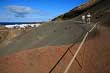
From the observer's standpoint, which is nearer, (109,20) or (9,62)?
(9,62)

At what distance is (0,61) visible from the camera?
965 centimetres

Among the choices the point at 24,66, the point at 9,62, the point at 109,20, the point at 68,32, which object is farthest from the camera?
the point at 109,20

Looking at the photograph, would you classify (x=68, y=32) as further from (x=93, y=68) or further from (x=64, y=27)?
(x=93, y=68)

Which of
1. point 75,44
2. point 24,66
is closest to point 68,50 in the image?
point 75,44

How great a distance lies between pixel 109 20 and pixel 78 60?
8.56 meters

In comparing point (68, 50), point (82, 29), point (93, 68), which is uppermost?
point (82, 29)

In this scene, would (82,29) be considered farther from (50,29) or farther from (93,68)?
(93,68)

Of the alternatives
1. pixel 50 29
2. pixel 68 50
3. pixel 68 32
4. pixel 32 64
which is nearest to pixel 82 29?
pixel 68 32

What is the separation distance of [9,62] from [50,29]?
14.7 feet

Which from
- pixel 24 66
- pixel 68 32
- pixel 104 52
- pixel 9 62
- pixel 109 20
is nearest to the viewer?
pixel 24 66

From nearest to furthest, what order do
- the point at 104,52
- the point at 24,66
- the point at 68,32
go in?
1. the point at 24,66
2. the point at 104,52
3. the point at 68,32

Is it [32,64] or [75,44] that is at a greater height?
[75,44]

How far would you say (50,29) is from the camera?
42.4ft

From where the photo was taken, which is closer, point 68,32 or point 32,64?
point 32,64
